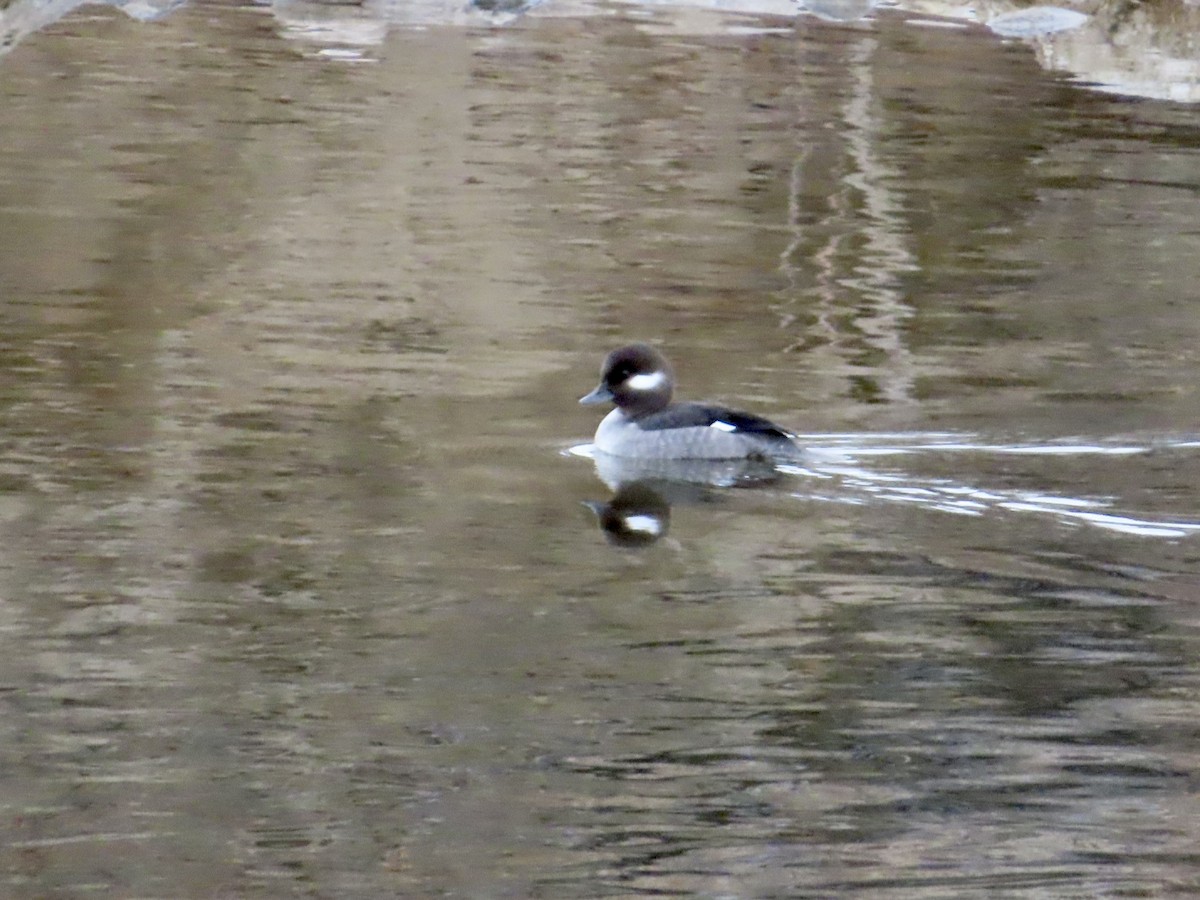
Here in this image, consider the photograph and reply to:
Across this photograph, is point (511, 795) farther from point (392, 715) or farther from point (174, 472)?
point (174, 472)

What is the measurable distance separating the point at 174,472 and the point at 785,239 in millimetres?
6491

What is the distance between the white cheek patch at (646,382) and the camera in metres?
10.9

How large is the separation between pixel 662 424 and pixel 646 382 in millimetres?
492

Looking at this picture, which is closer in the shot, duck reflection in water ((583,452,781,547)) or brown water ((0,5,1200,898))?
brown water ((0,5,1200,898))

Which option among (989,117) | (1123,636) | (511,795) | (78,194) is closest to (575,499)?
(1123,636)

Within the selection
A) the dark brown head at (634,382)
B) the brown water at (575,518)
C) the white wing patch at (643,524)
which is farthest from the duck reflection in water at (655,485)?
the dark brown head at (634,382)

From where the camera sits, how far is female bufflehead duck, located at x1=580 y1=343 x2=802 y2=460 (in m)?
10.1

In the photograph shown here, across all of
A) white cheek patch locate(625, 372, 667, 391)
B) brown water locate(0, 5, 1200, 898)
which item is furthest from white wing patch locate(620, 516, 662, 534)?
white cheek patch locate(625, 372, 667, 391)

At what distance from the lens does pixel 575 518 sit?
31.0 feet

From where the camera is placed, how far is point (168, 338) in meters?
12.3

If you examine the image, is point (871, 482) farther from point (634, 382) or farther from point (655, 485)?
point (634, 382)

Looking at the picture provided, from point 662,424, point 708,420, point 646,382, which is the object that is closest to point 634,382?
→ point 646,382

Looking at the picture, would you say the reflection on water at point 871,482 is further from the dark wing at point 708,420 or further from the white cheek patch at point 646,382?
the white cheek patch at point 646,382

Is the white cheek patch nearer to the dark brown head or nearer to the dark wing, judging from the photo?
the dark brown head
